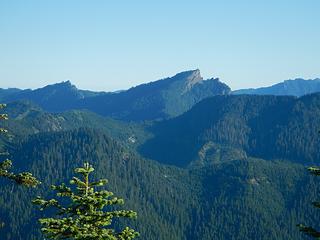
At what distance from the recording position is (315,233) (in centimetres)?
2738

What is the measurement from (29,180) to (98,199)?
4182mm

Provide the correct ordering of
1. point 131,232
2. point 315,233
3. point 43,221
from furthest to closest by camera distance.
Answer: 1. point 315,233
2. point 131,232
3. point 43,221

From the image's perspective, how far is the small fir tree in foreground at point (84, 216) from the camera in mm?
22906

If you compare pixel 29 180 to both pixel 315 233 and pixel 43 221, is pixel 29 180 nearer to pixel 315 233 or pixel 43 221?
pixel 43 221

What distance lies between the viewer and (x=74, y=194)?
2431cm

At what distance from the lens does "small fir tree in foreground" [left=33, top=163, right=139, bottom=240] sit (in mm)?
22906

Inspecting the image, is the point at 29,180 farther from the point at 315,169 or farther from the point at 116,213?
the point at 315,169

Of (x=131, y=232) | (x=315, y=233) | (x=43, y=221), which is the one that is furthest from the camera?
(x=315, y=233)

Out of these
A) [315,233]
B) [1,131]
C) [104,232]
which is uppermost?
[1,131]

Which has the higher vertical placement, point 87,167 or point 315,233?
point 87,167

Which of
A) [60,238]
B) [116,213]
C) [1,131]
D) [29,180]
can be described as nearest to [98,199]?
[116,213]

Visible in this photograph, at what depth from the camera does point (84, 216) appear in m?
23.9

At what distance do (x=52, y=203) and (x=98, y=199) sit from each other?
2.11 m

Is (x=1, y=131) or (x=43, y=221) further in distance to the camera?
(x=1, y=131)
